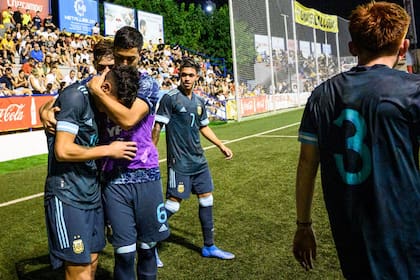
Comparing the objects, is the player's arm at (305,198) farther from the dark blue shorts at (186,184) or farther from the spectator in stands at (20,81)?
the spectator in stands at (20,81)

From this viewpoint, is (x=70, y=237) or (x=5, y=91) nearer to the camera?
(x=70, y=237)

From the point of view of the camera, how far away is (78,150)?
2.63m

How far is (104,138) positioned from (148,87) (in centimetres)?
44

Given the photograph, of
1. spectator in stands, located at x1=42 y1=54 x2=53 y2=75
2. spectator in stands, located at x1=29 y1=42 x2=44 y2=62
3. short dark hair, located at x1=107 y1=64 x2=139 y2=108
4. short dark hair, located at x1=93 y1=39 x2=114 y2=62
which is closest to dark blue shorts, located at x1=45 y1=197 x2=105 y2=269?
short dark hair, located at x1=107 y1=64 x2=139 y2=108

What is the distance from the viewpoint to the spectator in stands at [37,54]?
55.5 feet

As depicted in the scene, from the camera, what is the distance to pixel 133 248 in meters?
3.00

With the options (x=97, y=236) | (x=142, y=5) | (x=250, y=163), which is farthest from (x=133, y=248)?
(x=142, y=5)

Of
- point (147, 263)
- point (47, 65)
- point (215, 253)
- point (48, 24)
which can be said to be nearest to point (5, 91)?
point (47, 65)

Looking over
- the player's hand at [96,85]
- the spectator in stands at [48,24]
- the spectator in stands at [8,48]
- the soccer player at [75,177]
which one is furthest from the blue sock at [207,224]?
the spectator in stands at [48,24]

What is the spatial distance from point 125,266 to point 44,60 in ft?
51.3

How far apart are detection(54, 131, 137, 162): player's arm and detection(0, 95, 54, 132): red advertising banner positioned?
10.4 m

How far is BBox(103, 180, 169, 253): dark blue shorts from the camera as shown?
2947 mm

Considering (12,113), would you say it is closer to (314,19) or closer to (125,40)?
(125,40)

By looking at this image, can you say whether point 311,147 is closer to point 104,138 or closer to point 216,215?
point 104,138
